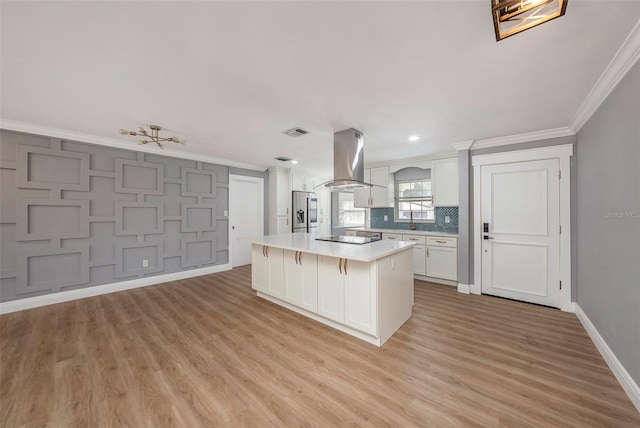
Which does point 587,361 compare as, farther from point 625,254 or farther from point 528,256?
point 528,256

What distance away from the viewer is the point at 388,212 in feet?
18.0

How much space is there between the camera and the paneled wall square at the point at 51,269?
122 inches

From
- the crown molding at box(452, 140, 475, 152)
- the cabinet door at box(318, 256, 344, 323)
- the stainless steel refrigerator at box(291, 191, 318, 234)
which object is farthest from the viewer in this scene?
the stainless steel refrigerator at box(291, 191, 318, 234)

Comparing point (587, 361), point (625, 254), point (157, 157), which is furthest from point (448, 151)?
point (157, 157)

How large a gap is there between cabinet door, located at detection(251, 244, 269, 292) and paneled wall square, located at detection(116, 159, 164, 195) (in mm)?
2216

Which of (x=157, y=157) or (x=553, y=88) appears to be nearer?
(x=553, y=88)

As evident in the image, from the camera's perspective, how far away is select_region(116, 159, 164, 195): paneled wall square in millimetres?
3826

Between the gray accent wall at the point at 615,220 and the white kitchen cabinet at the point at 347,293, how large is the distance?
5.88ft

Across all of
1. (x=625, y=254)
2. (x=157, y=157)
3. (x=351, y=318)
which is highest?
(x=157, y=157)

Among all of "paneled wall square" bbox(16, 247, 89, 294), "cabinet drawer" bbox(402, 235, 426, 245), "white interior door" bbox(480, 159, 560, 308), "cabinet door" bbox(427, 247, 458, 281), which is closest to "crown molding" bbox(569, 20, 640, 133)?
"white interior door" bbox(480, 159, 560, 308)

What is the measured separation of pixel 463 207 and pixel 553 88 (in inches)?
77.3

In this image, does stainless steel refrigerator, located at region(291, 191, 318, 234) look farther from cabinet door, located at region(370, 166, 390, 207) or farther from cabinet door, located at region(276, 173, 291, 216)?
cabinet door, located at region(370, 166, 390, 207)

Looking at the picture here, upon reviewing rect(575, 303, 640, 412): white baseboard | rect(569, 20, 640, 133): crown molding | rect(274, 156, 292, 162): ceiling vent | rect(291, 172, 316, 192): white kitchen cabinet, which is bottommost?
rect(575, 303, 640, 412): white baseboard

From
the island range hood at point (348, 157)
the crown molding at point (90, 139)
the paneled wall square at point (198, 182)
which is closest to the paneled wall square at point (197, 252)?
the paneled wall square at point (198, 182)
